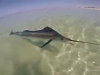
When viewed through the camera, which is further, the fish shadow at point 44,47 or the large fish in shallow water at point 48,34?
the fish shadow at point 44,47

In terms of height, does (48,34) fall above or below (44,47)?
above

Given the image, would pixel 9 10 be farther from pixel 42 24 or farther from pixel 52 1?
pixel 42 24

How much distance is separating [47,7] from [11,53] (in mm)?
8077

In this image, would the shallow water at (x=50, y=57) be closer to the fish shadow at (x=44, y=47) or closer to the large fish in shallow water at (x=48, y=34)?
the fish shadow at (x=44, y=47)

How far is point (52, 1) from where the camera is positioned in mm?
14758

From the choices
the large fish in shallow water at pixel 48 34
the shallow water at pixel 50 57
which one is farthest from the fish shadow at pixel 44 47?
the large fish in shallow water at pixel 48 34

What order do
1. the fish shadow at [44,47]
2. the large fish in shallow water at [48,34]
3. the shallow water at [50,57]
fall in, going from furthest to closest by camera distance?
the fish shadow at [44,47]
the large fish in shallow water at [48,34]
the shallow water at [50,57]

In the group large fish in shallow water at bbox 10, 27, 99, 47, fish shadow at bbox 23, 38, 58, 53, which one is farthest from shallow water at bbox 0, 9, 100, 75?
large fish in shallow water at bbox 10, 27, 99, 47

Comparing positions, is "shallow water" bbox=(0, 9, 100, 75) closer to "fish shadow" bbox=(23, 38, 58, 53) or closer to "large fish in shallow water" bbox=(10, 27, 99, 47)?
"fish shadow" bbox=(23, 38, 58, 53)

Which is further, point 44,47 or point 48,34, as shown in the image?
point 44,47

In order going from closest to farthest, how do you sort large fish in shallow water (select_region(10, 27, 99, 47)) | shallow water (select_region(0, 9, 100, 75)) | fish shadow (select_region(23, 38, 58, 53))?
shallow water (select_region(0, 9, 100, 75)) → large fish in shallow water (select_region(10, 27, 99, 47)) → fish shadow (select_region(23, 38, 58, 53))

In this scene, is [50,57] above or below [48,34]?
below

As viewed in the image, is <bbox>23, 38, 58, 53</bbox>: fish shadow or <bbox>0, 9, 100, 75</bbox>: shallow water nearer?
<bbox>0, 9, 100, 75</bbox>: shallow water

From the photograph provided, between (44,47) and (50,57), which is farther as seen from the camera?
(44,47)
